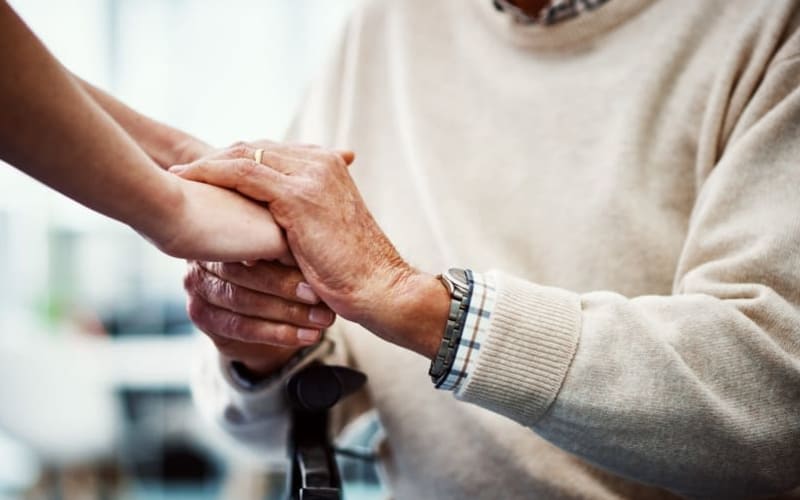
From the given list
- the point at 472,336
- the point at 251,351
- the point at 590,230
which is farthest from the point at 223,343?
the point at 590,230

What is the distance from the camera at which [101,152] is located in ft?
2.00

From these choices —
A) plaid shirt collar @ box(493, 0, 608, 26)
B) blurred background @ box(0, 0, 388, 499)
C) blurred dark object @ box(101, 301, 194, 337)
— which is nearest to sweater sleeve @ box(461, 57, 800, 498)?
plaid shirt collar @ box(493, 0, 608, 26)

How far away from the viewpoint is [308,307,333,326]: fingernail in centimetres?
85

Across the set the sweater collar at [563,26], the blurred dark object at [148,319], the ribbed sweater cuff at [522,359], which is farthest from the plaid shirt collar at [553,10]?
the blurred dark object at [148,319]

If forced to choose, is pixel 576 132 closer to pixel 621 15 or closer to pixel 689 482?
pixel 621 15

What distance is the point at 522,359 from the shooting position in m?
0.76

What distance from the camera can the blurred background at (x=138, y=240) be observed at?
286 centimetres

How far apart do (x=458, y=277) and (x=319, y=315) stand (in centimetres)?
18

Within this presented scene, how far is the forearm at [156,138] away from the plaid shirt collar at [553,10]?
52cm

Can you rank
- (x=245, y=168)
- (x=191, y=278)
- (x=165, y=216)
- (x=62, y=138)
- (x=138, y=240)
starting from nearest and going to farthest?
(x=62, y=138)
(x=165, y=216)
(x=245, y=168)
(x=191, y=278)
(x=138, y=240)

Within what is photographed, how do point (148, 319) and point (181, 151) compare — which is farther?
point (148, 319)

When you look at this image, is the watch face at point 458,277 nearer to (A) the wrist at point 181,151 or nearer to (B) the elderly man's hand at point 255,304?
(B) the elderly man's hand at point 255,304

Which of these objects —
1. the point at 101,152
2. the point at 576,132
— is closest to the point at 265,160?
the point at 101,152

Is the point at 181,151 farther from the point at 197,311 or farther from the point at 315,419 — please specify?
the point at 315,419
